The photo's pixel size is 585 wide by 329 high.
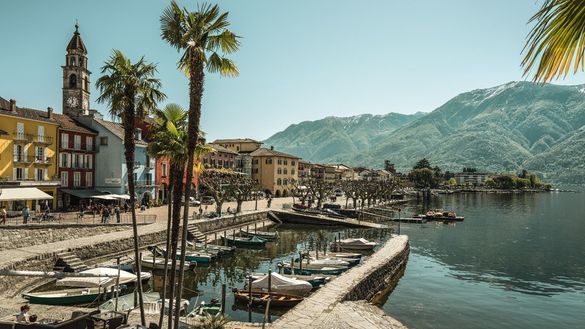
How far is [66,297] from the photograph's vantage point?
26875 mm

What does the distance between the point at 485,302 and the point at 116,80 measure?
32.3 meters

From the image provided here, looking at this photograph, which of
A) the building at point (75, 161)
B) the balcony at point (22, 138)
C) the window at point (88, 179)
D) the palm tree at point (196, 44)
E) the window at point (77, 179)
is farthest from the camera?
the window at point (88, 179)

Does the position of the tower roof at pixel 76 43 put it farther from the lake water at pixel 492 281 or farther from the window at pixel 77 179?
the lake water at pixel 492 281

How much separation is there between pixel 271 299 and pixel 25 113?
4487 centimetres

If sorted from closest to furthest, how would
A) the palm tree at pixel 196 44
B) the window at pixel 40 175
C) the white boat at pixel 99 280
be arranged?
the palm tree at pixel 196 44 → the white boat at pixel 99 280 → the window at pixel 40 175

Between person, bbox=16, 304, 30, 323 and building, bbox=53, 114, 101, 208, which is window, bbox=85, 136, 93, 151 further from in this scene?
person, bbox=16, 304, 30, 323

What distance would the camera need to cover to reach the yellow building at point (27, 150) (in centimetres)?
5053

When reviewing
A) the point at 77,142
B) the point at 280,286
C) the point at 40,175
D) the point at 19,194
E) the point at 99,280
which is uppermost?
the point at 77,142

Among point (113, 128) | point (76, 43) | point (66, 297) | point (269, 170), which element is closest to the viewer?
point (66, 297)

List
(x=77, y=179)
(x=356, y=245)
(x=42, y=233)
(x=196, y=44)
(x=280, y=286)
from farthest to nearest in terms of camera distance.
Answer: (x=77, y=179)
(x=356, y=245)
(x=42, y=233)
(x=280, y=286)
(x=196, y=44)

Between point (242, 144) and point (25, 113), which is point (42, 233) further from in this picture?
point (242, 144)

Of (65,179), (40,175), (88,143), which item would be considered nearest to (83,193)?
(65,179)

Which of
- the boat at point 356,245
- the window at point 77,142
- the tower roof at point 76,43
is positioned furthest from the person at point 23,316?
the tower roof at point 76,43

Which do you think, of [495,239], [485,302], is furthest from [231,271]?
[495,239]
